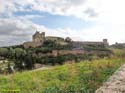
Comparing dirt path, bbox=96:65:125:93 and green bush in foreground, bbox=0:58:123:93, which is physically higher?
dirt path, bbox=96:65:125:93

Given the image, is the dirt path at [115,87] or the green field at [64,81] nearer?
the dirt path at [115,87]

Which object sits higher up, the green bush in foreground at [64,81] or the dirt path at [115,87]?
the dirt path at [115,87]

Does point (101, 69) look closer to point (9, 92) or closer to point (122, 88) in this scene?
point (9, 92)

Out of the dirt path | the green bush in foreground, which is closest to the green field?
the green bush in foreground

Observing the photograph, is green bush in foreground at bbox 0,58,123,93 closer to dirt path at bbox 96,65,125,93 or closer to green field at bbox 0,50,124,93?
green field at bbox 0,50,124,93

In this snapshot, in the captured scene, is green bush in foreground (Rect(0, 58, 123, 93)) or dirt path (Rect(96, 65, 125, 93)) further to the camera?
green bush in foreground (Rect(0, 58, 123, 93))

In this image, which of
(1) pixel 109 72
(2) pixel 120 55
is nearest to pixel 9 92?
(1) pixel 109 72

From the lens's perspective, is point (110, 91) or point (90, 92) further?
point (90, 92)

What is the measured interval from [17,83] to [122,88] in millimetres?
8426

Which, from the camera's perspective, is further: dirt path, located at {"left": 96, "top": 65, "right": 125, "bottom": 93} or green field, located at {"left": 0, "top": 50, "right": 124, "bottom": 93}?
green field, located at {"left": 0, "top": 50, "right": 124, "bottom": 93}

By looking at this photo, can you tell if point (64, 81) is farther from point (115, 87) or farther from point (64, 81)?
point (115, 87)

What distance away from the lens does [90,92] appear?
9.99m

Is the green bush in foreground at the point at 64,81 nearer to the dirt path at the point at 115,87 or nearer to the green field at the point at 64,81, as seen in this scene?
the green field at the point at 64,81

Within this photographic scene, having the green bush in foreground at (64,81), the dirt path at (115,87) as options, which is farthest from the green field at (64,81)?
the dirt path at (115,87)
